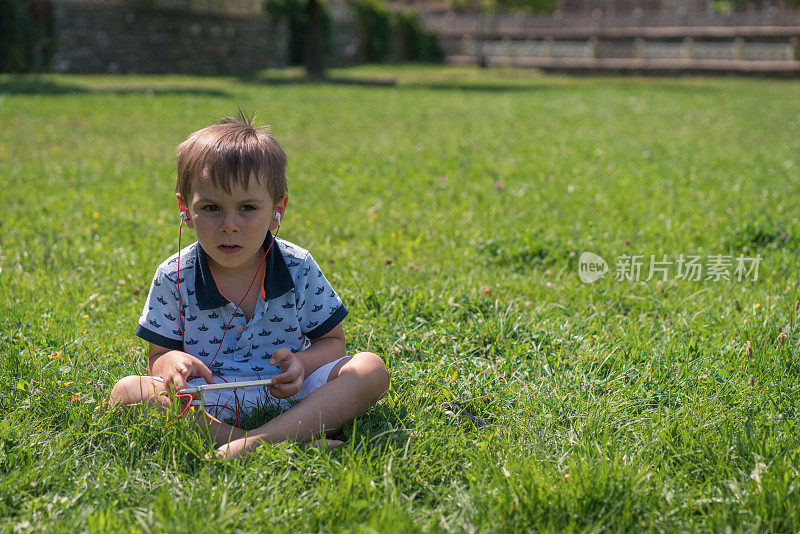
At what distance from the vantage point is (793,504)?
6.77ft

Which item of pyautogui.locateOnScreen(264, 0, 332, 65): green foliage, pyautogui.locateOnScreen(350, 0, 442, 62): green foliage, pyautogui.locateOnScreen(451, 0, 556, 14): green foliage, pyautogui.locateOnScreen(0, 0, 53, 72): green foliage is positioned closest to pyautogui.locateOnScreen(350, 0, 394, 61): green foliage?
pyautogui.locateOnScreen(350, 0, 442, 62): green foliage

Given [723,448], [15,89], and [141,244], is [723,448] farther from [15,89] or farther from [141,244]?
[15,89]

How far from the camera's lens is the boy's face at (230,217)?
252 centimetres

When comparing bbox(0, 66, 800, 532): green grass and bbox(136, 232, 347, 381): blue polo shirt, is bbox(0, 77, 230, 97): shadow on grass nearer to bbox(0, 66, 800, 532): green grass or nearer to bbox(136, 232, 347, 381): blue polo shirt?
bbox(0, 66, 800, 532): green grass

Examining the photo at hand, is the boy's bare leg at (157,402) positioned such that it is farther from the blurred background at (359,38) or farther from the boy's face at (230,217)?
the blurred background at (359,38)

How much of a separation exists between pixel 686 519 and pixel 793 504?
0.98 ft

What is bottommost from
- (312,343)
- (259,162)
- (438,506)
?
(438,506)

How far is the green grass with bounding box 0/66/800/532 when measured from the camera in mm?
2141

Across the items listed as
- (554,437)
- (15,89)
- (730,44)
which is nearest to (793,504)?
(554,437)

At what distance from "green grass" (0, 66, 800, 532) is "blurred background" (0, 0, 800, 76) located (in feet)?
43.2

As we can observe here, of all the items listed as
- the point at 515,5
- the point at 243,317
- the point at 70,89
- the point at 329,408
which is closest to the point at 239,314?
the point at 243,317

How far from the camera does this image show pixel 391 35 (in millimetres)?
32031
